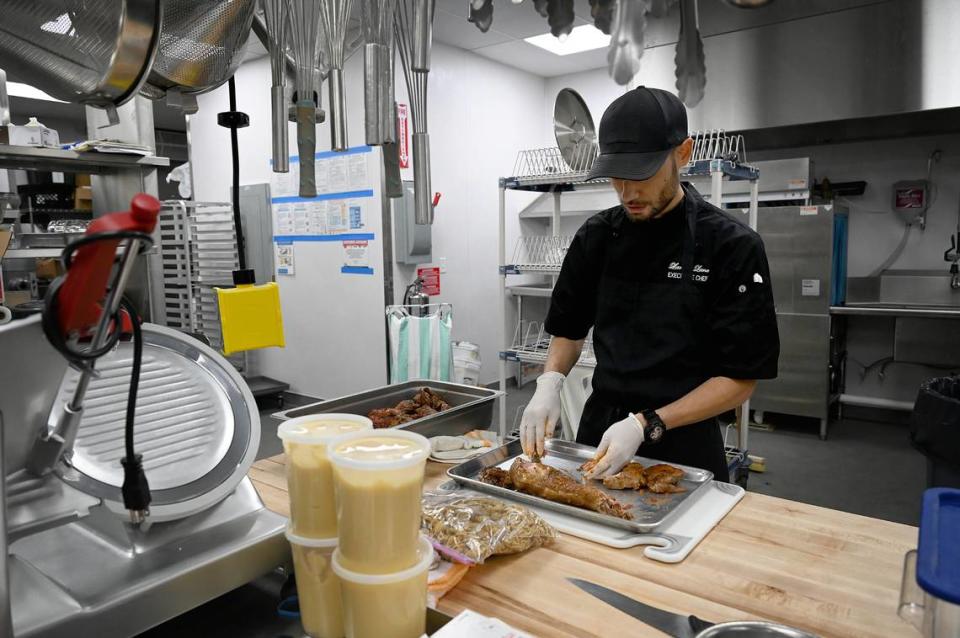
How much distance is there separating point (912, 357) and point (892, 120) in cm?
187

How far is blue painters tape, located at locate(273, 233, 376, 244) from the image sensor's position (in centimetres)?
528

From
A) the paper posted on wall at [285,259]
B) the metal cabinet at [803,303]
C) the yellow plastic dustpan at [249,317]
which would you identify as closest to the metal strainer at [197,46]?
the yellow plastic dustpan at [249,317]

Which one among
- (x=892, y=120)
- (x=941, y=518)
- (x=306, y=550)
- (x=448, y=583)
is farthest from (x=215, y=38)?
(x=892, y=120)

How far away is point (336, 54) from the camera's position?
1170 mm

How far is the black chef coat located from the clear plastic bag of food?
752mm

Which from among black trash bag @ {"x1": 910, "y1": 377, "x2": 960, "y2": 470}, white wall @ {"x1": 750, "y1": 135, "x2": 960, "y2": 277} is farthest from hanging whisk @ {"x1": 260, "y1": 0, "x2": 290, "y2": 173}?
white wall @ {"x1": 750, "y1": 135, "x2": 960, "y2": 277}

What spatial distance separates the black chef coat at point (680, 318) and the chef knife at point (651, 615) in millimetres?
888

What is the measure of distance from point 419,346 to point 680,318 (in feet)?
9.95

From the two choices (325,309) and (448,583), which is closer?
(448,583)

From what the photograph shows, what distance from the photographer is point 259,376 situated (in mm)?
6082

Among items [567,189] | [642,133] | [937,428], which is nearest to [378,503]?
[642,133]

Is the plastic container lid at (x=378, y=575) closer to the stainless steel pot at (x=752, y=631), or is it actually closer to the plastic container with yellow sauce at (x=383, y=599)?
the plastic container with yellow sauce at (x=383, y=599)

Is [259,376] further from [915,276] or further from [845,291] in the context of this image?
[915,276]

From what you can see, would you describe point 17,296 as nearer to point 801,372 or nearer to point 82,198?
point 82,198
